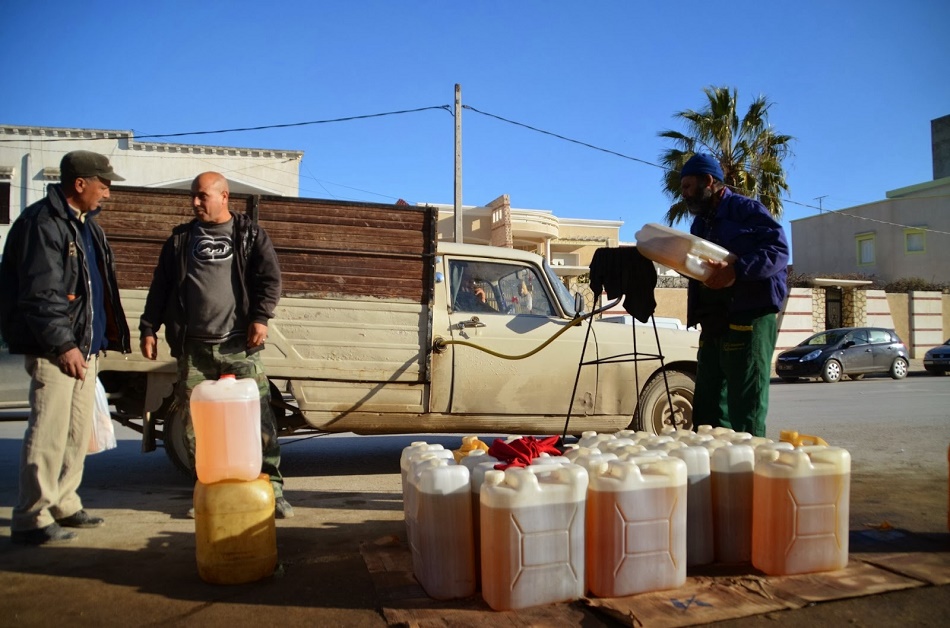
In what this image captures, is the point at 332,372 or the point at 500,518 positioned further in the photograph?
the point at 332,372

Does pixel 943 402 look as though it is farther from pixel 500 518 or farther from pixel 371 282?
pixel 500 518

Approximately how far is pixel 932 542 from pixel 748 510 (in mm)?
1151

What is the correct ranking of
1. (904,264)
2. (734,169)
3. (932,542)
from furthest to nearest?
1. (904,264)
2. (734,169)
3. (932,542)

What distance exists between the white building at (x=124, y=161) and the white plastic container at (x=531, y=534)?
22.5m

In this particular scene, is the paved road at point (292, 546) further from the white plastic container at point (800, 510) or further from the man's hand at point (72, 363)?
the man's hand at point (72, 363)

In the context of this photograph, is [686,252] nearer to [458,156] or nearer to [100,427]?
[100,427]

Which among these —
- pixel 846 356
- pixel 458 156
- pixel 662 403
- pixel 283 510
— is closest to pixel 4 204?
pixel 458 156

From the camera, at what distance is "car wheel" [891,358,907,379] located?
1789cm

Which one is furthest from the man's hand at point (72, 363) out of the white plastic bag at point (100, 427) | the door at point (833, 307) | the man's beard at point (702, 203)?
the door at point (833, 307)

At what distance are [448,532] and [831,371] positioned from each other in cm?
1710

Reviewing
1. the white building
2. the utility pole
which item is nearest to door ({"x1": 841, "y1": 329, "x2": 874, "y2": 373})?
the utility pole

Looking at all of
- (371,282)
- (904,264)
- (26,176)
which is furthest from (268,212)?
(904,264)

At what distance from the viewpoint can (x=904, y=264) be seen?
32438 millimetres

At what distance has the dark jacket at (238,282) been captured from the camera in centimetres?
397
